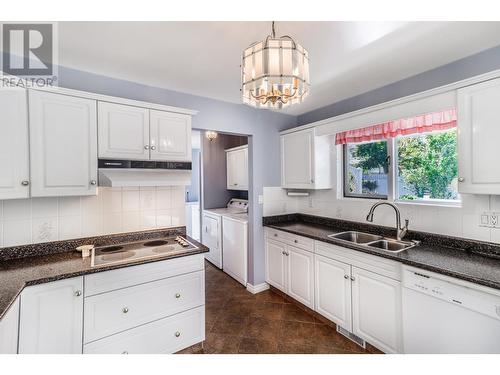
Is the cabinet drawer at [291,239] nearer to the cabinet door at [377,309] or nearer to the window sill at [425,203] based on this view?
the cabinet door at [377,309]

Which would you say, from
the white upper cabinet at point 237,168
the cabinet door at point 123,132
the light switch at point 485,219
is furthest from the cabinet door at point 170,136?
the light switch at point 485,219

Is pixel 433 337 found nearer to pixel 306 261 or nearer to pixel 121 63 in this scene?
pixel 306 261

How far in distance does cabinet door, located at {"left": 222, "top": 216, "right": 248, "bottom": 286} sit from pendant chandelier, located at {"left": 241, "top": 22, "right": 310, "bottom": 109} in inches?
83.5

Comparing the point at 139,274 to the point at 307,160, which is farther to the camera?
the point at 307,160

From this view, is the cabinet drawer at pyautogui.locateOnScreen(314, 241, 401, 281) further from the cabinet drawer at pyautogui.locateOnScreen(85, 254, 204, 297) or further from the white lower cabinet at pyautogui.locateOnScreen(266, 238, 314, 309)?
the cabinet drawer at pyautogui.locateOnScreen(85, 254, 204, 297)

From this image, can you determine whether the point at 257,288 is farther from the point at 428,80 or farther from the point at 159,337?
the point at 428,80

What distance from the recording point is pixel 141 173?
191cm

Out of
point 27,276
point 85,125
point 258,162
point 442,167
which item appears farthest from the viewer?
point 258,162

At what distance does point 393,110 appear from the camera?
2.06 m

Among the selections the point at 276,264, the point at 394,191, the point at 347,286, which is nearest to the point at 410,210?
the point at 394,191

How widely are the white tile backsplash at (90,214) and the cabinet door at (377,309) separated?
5.88 feet

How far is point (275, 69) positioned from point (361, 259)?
164 centimetres
